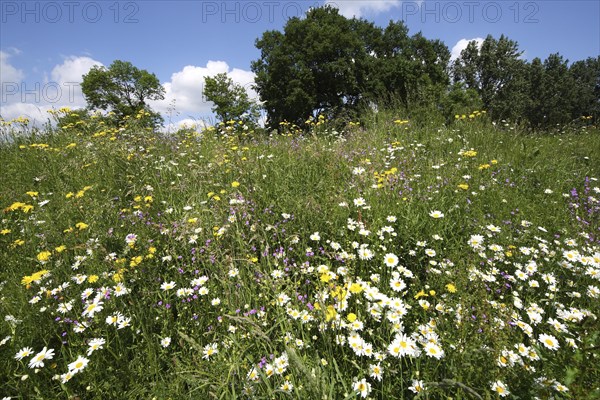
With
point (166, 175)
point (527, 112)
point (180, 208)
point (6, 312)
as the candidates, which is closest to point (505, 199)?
point (180, 208)

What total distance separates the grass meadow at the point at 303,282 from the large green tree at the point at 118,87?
3683 centimetres

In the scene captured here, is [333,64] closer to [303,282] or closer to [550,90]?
[303,282]

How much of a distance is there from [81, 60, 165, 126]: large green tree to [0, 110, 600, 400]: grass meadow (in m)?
36.8

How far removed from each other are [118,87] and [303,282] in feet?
150

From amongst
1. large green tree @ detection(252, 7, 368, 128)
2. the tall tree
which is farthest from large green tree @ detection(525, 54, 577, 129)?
large green tree @ detection(252, 7, 368, 128)

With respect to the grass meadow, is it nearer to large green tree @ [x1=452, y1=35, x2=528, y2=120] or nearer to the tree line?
the tree line

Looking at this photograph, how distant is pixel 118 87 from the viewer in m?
37.7

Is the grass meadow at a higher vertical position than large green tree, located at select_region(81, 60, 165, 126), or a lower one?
lower

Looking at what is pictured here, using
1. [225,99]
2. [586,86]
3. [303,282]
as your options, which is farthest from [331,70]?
[586,86]

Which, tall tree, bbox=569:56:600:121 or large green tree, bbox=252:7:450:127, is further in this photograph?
tall tree, bbox=569:56:600:121

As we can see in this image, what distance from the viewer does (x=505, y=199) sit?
3.45m

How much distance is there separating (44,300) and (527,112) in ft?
186

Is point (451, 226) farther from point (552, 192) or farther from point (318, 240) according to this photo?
point (552, 192)

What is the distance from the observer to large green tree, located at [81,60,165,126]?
36250mm
